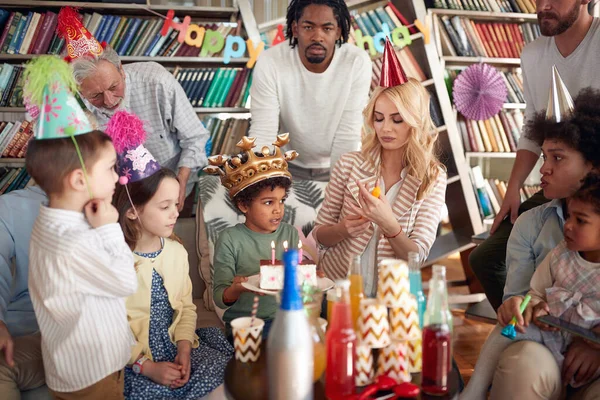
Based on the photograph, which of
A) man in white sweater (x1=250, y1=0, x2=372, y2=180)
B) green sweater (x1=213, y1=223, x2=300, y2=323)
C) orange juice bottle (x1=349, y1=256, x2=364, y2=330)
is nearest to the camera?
orange juice bottle (x1=349, y1=256, x2=364, y2=330)

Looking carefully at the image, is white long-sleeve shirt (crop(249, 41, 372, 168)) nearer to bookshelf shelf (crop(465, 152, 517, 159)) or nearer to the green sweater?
the green sweater

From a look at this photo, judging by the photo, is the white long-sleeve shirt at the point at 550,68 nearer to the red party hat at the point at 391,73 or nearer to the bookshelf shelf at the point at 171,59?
the red party hat at the point at 391,73

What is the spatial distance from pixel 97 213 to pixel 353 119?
1812mm

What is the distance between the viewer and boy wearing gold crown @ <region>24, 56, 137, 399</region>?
1608mm

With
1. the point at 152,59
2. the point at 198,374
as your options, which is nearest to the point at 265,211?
the point at 198,374

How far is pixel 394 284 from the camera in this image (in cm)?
150

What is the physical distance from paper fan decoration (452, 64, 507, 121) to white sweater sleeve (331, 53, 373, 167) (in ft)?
4.54

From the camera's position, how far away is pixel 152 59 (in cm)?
404

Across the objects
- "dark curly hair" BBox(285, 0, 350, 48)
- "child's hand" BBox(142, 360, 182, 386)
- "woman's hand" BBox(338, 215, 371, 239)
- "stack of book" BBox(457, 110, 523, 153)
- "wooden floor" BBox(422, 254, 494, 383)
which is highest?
"dark curly hair" BBox(285, 0, 350, 48)

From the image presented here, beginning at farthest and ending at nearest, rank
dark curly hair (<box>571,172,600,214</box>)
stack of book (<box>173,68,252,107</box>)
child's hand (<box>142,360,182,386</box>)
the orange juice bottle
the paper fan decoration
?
the paper fan decoration, stack of book (<box>173,68,252,107</box>), child's hand (<box>142,360,182,386</box>), dark curly hair (<box>571,172,600,214</box>), the orange juice bottle

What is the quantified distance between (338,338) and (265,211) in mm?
973

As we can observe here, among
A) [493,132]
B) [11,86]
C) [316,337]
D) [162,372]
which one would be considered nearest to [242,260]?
[162,372]

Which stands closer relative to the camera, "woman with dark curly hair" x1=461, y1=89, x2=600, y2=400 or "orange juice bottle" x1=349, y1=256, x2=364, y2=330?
"orange juice bottle" x1=349, y1=256, x2=364, y2=330

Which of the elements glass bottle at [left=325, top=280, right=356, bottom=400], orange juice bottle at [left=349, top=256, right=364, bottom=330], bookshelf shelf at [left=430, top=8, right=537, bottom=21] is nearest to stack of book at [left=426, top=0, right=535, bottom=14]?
bookshelf shelf at [left=430, top=8, right=537, bottom=21]
